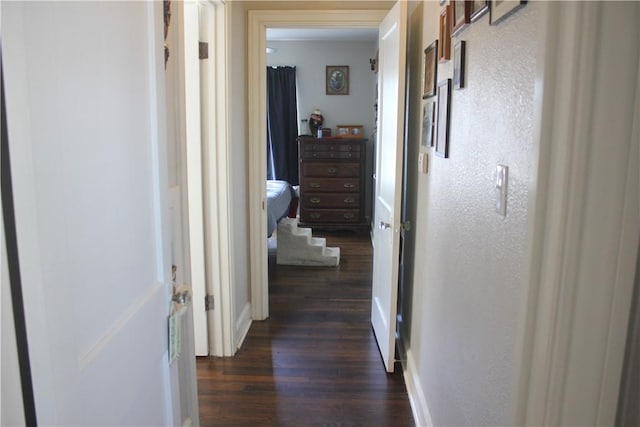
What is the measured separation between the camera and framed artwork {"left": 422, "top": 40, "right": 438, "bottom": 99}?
2072mm

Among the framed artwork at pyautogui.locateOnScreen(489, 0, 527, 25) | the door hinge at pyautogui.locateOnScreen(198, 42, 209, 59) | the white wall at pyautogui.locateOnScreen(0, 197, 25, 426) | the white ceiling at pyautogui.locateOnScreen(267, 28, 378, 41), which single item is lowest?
the white wall at pyautogui.locateOnScreen(0, 197, 25, 426)

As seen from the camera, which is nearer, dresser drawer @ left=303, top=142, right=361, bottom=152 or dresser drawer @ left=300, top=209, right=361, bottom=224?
dresser drawer @ left=303, top=142, right=361, bottom=152

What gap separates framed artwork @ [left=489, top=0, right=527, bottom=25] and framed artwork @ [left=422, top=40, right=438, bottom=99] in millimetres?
857

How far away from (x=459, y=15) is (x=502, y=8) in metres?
0.42

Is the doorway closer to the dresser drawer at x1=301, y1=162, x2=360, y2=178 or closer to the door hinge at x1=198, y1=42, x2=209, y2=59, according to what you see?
the dresser drawer at x1=301, y1=162, x2=360, y2=178

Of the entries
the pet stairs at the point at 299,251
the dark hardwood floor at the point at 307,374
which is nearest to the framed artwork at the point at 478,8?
the dark hardwood floor at the point at 307,374

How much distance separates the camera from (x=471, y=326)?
1443 mm

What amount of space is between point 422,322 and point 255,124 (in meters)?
1.68

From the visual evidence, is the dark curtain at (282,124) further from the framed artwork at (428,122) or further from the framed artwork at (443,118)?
the framed artwork at (443,118)

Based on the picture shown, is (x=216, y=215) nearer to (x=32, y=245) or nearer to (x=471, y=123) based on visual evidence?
(x=471, y=123)

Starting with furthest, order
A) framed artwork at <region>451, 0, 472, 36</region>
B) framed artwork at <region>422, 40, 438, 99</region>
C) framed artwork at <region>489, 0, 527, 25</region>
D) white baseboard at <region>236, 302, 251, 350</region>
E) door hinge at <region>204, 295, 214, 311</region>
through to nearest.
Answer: white baseboard at <region>236, 302, 251, 350</region>
door hinge at <region>204, 295, 214, 311</region>
framed artwork at <region>422, 40, 438, 99</region>
framed artwork at <region>451, 0, 472, 36</region>
framed artwork at <region>489, 0, 527, 25</region>

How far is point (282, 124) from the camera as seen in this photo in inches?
271

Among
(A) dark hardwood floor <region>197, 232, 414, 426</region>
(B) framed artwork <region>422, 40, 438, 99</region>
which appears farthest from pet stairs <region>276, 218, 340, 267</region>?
(B) framed artwork <region>422, 40, 438, 99</region>

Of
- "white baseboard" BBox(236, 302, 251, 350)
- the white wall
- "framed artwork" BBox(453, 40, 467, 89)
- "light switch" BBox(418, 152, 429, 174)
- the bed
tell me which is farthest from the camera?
the bed
